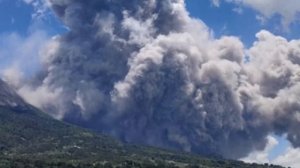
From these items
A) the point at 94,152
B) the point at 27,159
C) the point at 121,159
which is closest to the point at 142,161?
the point at 121,159

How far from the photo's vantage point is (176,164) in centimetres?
19212

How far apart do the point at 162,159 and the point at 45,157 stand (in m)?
36.2

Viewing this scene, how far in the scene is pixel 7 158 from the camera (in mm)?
173250

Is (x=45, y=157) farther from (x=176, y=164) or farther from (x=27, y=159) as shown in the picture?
(x=176, y=164)

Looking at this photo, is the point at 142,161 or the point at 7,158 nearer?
the point at 7,158

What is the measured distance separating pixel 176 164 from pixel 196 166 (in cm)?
623

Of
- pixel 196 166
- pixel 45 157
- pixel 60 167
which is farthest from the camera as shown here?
pixel 196 166

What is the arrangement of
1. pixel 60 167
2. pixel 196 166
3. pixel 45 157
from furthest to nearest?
pixel 196 166, pixel 45 157, pixel 60 167

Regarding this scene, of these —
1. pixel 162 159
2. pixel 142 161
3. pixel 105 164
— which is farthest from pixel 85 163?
pixel 162 159

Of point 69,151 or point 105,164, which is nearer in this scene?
point 105,164

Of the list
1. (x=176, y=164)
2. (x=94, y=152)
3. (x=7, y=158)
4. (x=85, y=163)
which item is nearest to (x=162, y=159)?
(x=176, y=164)

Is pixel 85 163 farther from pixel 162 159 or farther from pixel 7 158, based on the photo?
pixel 162 159

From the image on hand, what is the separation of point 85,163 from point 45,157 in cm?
1418

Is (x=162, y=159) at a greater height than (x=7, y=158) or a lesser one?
greater
